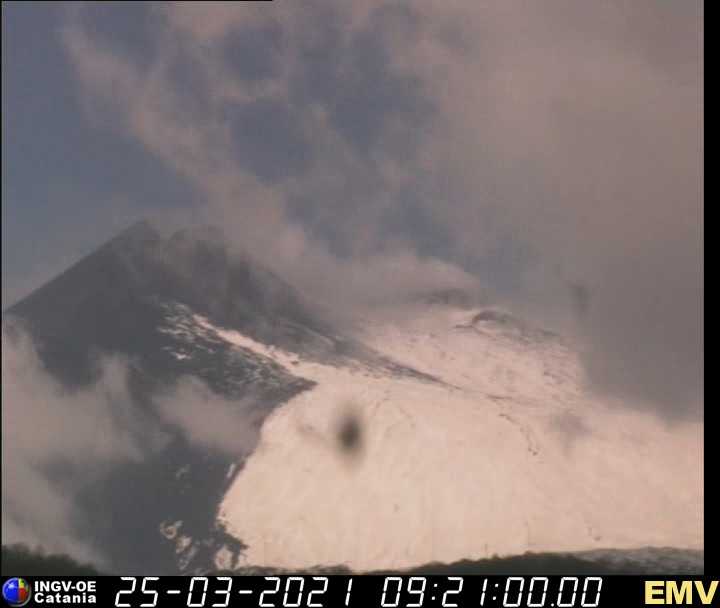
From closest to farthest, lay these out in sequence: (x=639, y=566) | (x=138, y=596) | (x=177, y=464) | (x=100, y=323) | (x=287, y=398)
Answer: (x=138, y=596), (x=639, y=566), (x=177, y=464), (x=287, y=398), (x=100, y=323)

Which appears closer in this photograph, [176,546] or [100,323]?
[176,546]

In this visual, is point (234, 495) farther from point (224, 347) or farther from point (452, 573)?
point (224, 347)

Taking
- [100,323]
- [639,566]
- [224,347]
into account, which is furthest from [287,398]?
[639,566]

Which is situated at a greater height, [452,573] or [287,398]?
[287,398]

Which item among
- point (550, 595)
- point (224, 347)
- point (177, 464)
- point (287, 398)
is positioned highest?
point (224, 347)

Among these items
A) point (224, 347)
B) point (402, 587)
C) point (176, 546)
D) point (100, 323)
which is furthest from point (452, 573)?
point (100, 323)

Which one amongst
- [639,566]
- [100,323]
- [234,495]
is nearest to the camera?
[639,566]
